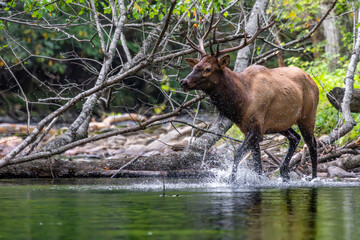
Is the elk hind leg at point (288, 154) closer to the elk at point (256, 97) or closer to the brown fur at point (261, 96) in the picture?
the elk at point (256, 97)

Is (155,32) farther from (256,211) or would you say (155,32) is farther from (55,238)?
(55,238)

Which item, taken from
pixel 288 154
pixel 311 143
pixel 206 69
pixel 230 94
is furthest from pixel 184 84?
pixel 311 143

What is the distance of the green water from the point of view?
346 centimetres

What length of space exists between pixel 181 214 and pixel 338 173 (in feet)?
17.8

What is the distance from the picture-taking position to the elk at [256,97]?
8.24m

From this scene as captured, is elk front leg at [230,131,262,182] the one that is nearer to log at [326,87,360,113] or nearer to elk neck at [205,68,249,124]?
elk neck at [205,68,249,124]

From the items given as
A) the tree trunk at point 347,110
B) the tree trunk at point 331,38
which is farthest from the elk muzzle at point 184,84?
the tree trunk at point 331,38

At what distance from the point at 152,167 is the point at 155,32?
94.4 inches

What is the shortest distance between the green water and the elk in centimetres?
200

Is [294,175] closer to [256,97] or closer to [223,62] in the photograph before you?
[256,97]

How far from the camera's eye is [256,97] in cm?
866

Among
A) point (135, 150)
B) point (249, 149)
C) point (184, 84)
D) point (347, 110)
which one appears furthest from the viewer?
point (135, 150)

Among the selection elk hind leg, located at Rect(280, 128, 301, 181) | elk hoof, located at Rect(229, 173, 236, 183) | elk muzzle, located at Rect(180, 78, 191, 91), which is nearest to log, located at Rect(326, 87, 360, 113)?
elk hind leg, located at Rect(280, 128, 301, 181)

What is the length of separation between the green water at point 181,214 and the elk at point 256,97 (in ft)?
6.55
